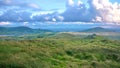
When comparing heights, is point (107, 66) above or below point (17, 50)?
below

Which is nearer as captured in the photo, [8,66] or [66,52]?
[8,66]

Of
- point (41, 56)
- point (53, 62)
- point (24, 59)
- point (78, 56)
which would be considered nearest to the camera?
point (24, 59)

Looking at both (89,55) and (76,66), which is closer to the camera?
(76,66)

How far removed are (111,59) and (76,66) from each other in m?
41.5

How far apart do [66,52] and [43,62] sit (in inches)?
1762

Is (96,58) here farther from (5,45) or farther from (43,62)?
(5,45)

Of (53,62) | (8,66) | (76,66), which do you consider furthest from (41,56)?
(8,66)

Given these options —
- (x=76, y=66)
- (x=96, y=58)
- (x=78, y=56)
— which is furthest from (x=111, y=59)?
(x=76, y=66)

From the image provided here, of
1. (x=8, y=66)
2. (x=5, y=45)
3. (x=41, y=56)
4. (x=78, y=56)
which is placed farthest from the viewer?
(x=78, y=56)

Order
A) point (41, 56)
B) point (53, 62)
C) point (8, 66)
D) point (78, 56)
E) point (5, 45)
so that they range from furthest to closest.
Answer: point (78, 56) → point (5, 45) → point (41, 56) → point (53, 62) → point (8, 66)

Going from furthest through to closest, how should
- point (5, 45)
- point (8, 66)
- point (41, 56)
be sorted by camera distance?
1. point (5, 45)
2. point (41, 56)
3. point (8, 66)

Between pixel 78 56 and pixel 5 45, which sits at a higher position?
pixel 5 45

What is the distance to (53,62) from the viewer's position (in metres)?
138

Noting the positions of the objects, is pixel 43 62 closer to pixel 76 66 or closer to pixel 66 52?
pixel 76 66
